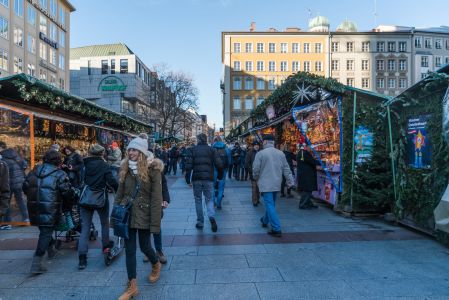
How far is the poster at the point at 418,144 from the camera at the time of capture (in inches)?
255

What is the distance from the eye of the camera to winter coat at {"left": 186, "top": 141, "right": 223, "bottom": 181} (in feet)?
23.6

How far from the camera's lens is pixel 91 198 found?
5.18 metres

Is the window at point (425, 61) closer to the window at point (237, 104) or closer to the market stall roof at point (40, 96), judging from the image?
the window at point (237, 104)

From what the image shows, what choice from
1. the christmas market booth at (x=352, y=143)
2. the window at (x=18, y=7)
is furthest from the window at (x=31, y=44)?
the christmas market booth at (x=352, y=143)

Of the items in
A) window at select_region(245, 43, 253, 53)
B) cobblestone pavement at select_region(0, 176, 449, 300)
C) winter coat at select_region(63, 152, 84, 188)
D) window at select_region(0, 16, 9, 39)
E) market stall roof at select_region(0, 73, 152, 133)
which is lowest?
cobblestone pavement at select_region(0, 176, 449, 300)

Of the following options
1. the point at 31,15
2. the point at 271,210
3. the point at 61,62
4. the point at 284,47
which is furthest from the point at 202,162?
the point at 284,47

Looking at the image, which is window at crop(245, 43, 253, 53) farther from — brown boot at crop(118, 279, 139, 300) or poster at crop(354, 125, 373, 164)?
brown boot at crop(118, 279, 139, 300)

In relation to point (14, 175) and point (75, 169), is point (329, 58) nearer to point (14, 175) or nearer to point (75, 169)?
point (75, 169)

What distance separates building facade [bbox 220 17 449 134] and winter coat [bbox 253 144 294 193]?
60401 mm

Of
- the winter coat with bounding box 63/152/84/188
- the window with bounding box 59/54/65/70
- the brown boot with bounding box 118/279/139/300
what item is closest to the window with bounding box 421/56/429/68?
the window with bounding box 59/54/65/70

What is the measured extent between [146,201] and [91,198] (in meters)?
1.49

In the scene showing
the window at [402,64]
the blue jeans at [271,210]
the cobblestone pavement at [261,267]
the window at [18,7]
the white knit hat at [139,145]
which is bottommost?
the cobblestone pavement at [261,267]

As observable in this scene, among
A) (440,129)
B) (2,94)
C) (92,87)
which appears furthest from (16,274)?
(92,87)

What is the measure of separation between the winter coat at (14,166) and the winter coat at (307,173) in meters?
6.32
